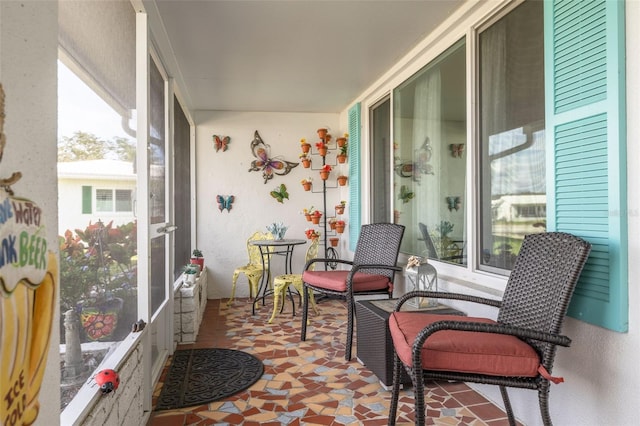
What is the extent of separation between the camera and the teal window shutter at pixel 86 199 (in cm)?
132

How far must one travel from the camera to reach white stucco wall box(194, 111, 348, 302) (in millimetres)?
4992

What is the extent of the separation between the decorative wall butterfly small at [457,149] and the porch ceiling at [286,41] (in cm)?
85

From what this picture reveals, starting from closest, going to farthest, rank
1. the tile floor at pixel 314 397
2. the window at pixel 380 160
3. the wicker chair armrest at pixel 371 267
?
the tile floor at pixel 314 397, the wicker chair armrest at pixel 371 267, the window at pixel 380 160

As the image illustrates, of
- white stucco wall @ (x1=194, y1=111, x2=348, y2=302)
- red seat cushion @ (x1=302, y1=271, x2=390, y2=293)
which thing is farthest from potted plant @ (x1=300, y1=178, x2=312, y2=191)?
red seat cushion @ (x1=302, y1=271, x2=390, y2=293)

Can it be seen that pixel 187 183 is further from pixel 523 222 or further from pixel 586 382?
pixel 586 382

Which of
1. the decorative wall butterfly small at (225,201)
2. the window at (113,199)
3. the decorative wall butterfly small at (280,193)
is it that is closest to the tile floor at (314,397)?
the window at (113,199)

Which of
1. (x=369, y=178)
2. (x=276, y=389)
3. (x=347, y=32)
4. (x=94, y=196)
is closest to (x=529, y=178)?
(x=347, y=32)

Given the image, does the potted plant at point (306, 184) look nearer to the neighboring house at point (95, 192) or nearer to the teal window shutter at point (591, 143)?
the neighboring house at point (95, 192)

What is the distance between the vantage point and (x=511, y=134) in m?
2.24

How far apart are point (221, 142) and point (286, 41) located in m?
2.28

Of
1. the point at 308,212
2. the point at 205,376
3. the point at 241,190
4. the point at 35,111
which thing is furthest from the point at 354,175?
the point at 35,111

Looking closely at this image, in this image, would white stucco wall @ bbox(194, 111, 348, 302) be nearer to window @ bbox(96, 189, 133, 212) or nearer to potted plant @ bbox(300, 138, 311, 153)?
potted plant @ bbox(300, 138, 311, 153)

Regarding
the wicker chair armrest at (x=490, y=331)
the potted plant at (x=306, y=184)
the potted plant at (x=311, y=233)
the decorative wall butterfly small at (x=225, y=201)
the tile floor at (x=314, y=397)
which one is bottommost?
the tile floor at (x=314, y=397)

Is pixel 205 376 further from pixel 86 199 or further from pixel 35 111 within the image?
pixel 35 111
